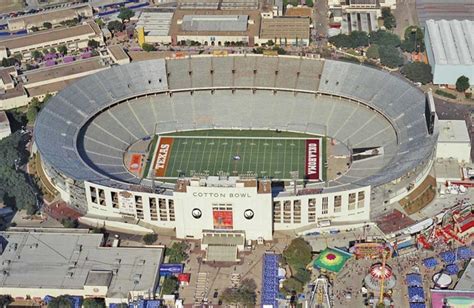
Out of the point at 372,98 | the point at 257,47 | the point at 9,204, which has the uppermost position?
the point at 257,47

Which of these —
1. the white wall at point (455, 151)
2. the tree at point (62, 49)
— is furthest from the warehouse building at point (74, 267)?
the tree at point (62, 49)

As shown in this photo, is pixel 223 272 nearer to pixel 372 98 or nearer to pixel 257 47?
pixel 372 98

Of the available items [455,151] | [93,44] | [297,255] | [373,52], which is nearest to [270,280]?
[297,255]

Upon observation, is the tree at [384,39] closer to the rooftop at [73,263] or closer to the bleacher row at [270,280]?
the bleacher row at [270,280]


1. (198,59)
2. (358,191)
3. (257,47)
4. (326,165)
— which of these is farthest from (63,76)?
(358,191)

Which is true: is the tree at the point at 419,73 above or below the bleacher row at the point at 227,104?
above

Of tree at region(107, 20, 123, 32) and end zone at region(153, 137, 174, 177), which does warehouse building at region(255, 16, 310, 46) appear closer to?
tree at region(107, 20, 123, 32)

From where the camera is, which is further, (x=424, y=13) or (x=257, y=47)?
(x=424, y=13)

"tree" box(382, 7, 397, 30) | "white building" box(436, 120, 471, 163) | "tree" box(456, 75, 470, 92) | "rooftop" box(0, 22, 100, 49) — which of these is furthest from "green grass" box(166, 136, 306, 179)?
"tree" box(382, 7, 397, 30)
